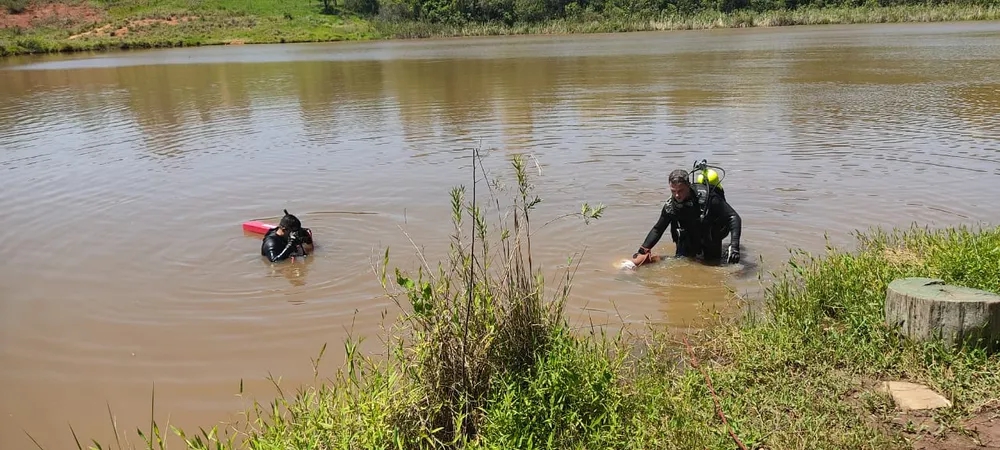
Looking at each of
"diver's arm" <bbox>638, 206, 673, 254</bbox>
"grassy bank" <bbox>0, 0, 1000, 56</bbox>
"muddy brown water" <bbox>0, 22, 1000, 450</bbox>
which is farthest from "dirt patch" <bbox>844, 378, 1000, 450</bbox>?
"grassy bank" <bbox>0, 0, 1000, 56</bbox>

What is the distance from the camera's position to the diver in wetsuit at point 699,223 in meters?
6.52

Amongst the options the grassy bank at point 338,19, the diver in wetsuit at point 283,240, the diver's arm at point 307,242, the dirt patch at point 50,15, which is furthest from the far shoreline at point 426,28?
the diver in wetsuit at point 283,240

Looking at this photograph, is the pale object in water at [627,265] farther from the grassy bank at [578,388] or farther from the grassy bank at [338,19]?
the grassy bank at [338,19]

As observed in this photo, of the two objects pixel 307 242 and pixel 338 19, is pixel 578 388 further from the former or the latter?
pixel 338 19

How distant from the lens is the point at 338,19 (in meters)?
74.8

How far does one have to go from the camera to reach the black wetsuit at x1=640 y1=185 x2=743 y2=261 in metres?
6.59

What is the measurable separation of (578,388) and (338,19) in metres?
76.2

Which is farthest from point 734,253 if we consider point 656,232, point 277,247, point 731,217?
point 277,247

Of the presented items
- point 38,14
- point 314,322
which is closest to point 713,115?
point 314,322

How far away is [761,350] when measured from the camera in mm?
4340

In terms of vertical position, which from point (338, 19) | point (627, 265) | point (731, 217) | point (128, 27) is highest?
point (338, 19)

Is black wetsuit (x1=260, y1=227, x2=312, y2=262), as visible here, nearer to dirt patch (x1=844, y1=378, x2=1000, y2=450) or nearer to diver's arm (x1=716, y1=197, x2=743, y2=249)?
diver's arm (x1=716, y1=197, x2=743, y2=249)

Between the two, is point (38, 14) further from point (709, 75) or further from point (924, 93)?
point (924, 93)

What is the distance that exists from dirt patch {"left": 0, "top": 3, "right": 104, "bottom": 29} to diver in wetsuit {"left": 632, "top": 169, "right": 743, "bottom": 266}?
7191 cm
